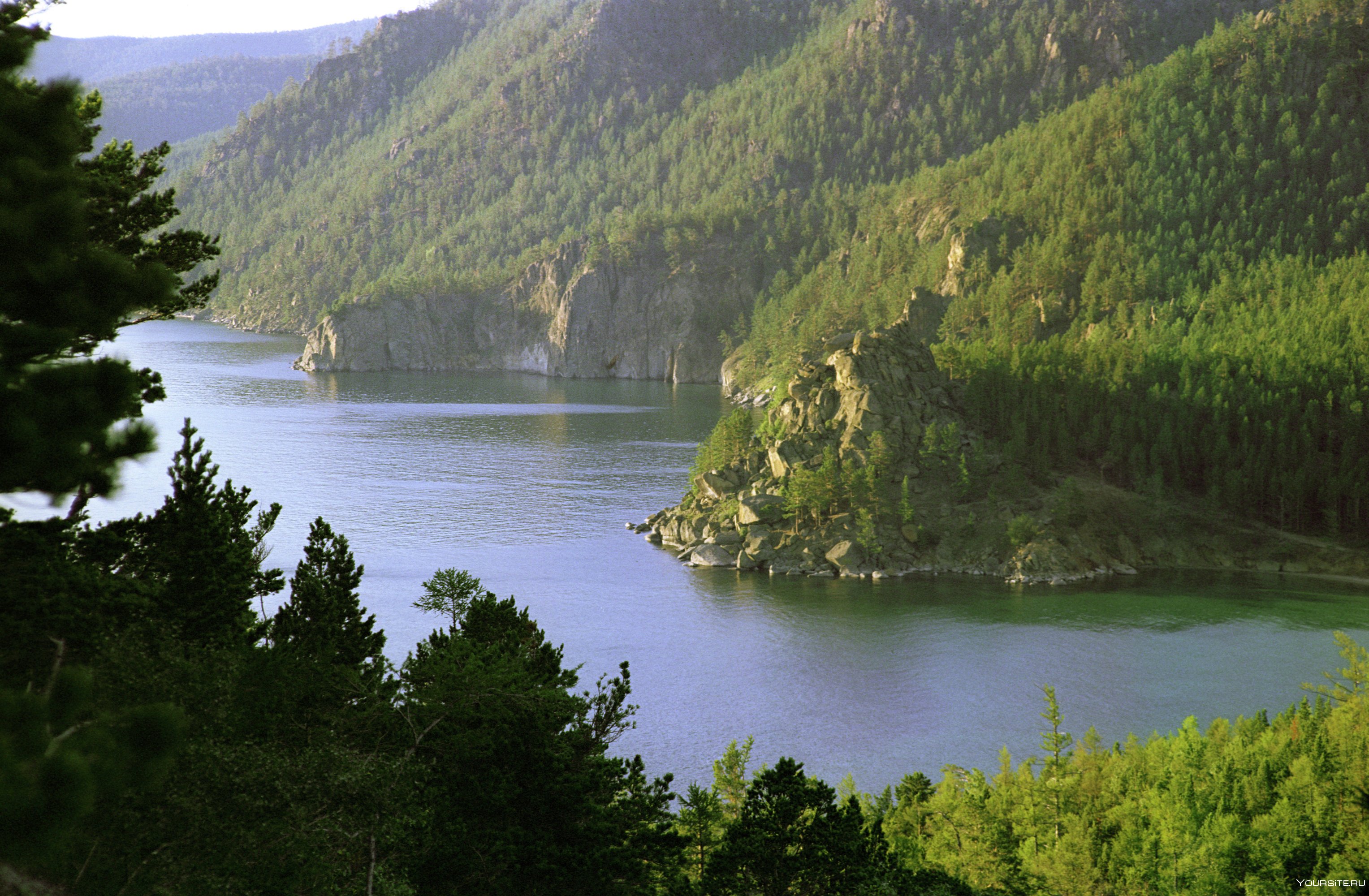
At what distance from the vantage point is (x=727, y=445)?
9750 centimetres

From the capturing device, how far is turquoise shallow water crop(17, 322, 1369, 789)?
2109 inches

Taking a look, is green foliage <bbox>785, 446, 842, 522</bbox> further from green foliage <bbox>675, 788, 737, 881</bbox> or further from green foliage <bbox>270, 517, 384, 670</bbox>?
green foliage <bbox>270, 517, 384, 670</bbox>

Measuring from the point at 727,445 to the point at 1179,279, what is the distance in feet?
232

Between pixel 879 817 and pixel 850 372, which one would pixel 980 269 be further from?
pixel 879 817

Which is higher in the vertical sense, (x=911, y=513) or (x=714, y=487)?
(x=714, y=487)

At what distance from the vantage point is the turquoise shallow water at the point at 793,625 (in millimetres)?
53562

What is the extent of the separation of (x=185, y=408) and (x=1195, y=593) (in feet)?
431

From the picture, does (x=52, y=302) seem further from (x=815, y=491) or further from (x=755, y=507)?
(x=755, y=507)

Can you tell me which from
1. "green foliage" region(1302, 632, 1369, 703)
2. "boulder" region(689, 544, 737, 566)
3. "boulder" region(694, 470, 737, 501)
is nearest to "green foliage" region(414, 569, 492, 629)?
"green foliage" region(1302, 632, 1369, 703)

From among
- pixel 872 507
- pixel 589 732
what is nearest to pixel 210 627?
pixel 589 732

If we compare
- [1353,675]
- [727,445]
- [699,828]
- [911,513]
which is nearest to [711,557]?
[911,513]

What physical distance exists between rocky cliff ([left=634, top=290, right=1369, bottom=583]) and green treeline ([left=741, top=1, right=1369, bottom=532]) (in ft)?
12.4

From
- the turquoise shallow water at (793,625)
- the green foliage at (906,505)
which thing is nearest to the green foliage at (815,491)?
the green foliage at (906,505)

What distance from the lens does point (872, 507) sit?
86000 mm
